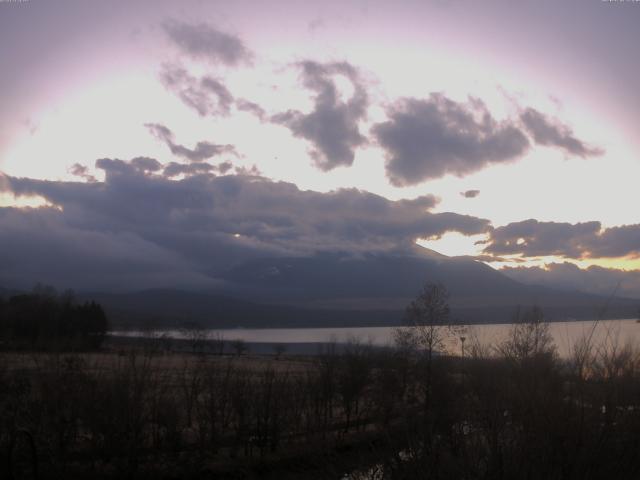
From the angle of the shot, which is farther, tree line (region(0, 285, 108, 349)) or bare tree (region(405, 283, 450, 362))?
tree line (region(0, 285, 108, 349))

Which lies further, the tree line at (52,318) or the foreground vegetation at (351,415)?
the tree line at (52,318)

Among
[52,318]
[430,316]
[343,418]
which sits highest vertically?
[430,316]

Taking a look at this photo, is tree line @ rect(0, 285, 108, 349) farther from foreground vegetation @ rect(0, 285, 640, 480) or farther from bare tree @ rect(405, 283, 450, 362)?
foreground vegetation @ rect(0, 285, 640, 480)

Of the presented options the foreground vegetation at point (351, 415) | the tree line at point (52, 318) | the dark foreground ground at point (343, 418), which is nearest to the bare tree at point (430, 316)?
the foreground vegetation at point (351, 415)

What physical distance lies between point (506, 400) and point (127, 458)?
18.2 m

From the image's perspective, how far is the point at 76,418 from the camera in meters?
24.3

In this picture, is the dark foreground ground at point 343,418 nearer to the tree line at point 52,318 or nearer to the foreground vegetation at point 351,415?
the foreground vegetation at point 351,415

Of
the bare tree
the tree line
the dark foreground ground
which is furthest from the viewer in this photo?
the tree line

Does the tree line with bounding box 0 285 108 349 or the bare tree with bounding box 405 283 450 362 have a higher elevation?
the bare tree with bounding box 405 283 450 362

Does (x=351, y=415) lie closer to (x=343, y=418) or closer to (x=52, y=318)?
(x=343, y=418)

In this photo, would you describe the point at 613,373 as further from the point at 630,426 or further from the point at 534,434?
the point at 534,434

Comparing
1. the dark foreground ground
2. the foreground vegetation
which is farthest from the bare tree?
the dark foreground ground

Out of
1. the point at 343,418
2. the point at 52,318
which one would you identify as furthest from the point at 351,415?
the point at 52,318

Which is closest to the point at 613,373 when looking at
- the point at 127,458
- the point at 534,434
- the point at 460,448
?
the point at 534,434
